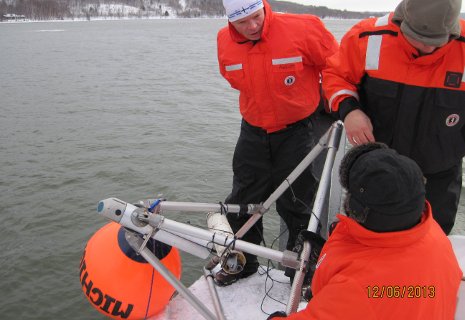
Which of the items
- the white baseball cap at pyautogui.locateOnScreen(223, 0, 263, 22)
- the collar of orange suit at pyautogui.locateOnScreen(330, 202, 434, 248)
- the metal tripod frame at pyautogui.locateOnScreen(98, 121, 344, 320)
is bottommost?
the metal tripod frame at pyautogui.locateOnScreen(98, 121, 344, 320)

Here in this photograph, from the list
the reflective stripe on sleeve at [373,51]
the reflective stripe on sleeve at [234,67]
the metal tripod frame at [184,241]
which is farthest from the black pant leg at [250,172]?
the reflective stripe on sleeve at [373,51]

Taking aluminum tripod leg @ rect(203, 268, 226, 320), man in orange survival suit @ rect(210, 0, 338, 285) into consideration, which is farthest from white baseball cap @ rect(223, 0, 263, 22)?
aluminum tripod leg @ rect(203, 268, 226, 320)

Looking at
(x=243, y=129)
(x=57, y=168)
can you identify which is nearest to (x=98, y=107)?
(x=57, y=168)

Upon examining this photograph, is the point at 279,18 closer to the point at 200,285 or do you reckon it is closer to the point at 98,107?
the point at 200,285

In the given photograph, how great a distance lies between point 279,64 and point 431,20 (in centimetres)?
122

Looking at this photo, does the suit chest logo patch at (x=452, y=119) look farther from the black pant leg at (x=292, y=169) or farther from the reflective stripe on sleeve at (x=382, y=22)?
the black pant leg at (x=292, y=169)

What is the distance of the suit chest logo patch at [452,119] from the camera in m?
2.22

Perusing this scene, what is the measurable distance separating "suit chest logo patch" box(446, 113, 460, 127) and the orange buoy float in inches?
68.0

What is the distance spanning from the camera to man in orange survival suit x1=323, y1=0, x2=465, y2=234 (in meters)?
2.12

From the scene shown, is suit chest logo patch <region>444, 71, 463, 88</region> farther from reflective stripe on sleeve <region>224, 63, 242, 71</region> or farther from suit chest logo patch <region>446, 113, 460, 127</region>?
reflective stripe on sleeve <region>224, 63, 242, 71</region>

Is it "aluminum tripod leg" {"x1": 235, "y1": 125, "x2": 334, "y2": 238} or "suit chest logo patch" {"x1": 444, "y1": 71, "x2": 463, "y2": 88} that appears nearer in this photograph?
"suit chest logo patch" {"x1": 444, "y1": 71, "x2": 463, "y2": 88}

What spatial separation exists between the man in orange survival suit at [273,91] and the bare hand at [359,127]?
2.56ft

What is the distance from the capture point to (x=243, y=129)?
3250 mm

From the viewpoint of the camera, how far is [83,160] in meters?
8.26
